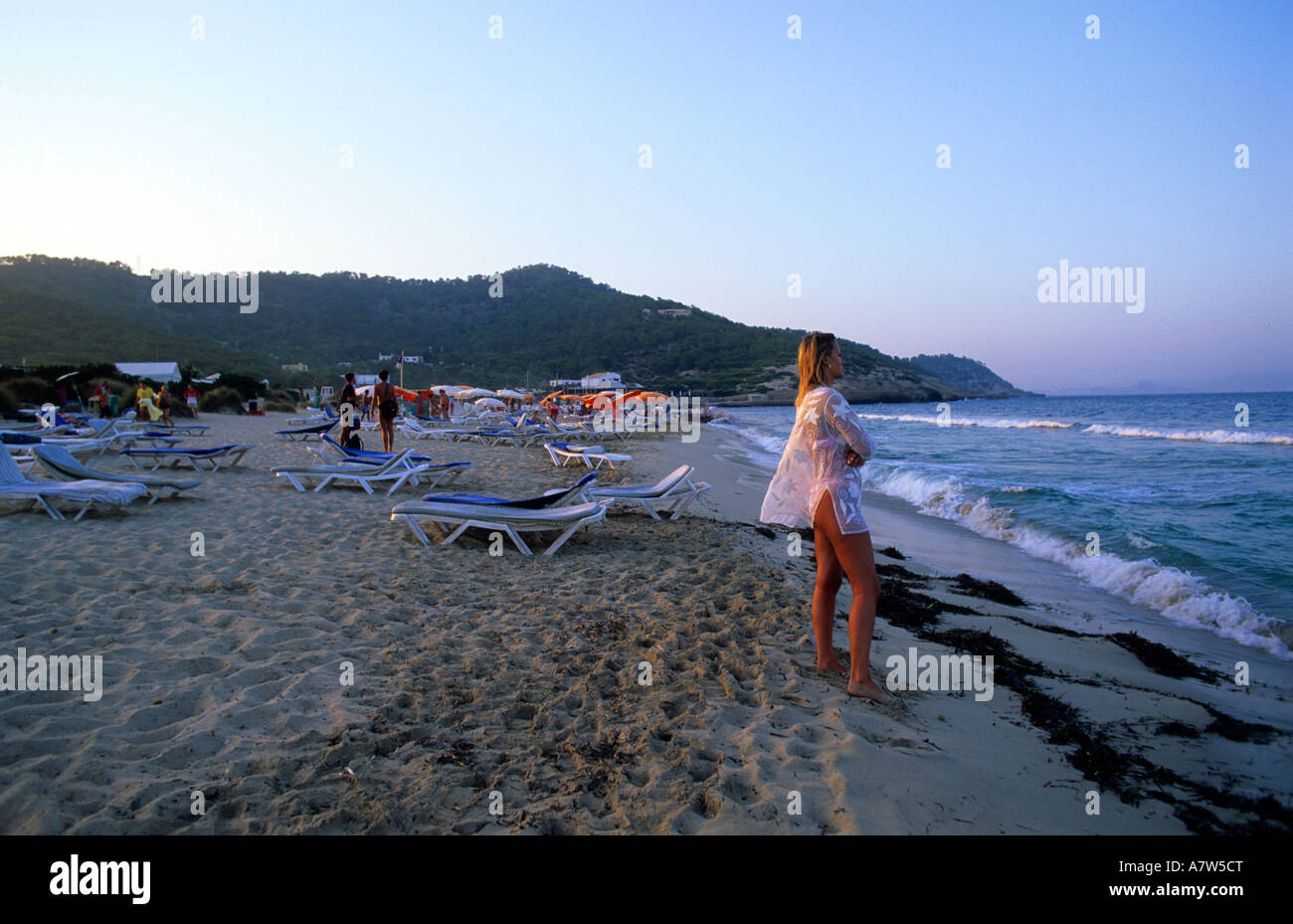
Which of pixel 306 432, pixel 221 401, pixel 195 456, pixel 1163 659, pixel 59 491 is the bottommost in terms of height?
pixel 1163 659

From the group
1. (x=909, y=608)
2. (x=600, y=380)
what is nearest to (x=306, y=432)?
(x=909, y=608)

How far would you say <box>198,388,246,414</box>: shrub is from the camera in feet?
90.3

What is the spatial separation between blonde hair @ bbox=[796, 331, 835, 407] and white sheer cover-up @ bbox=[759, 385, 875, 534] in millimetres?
46

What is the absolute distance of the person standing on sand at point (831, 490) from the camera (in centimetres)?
299

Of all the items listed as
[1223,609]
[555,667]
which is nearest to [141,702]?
[555,667]

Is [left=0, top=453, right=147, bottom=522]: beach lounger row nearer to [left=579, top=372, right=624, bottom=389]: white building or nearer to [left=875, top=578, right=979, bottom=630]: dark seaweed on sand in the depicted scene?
[left=875, top=578, right=979, bottom=630]: dark seaweed on sand

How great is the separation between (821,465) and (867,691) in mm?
1066

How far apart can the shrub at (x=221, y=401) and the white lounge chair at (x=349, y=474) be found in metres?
22.8

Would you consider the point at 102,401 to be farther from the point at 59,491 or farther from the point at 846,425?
the point at 846,425

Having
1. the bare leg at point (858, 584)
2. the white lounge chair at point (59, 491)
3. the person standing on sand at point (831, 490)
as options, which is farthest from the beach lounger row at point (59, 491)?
the bare leg at point (858, 584)

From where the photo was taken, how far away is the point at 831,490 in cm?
303

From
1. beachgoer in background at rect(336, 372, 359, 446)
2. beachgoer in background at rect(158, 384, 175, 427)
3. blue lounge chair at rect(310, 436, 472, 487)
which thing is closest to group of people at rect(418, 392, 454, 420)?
beachgoer in background at rect(158, 384, 175, 427)
